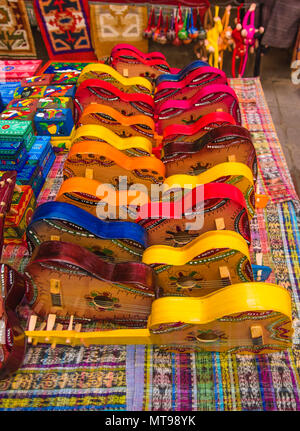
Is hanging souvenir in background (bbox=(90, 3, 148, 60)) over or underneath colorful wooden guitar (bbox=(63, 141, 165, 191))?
over

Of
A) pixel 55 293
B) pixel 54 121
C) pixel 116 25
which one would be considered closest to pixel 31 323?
pixel 55 293

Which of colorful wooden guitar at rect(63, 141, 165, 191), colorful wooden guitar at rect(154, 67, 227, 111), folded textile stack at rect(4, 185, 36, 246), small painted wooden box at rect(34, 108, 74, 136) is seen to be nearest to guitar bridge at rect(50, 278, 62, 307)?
folded textile stack at rect(4, 185, 36, 246)

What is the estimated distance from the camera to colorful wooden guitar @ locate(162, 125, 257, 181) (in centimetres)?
160

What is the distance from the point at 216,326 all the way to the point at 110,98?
1431 mm

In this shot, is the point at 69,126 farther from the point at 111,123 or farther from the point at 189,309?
the point at 189,309

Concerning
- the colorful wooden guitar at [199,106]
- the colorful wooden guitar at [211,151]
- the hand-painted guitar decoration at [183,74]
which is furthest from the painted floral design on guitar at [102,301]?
the hand-painted guitar decoration at [183,74]

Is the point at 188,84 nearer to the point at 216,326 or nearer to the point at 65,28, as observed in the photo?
the point at 216,326

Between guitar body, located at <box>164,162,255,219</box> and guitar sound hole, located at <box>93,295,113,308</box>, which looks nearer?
guitar sound hole, located at <box>93,295,113,308</box>

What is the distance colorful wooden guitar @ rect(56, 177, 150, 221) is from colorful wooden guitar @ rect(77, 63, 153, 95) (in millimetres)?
909

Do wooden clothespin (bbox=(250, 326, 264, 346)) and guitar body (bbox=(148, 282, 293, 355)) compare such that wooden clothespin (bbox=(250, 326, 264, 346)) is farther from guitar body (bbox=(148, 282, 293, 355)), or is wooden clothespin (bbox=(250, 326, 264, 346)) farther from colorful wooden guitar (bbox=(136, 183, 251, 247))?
colorful wooden guitar (bbox=(136, 183, 251, 247))

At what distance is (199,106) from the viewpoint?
6.37ft

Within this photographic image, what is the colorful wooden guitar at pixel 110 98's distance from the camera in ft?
6.48
